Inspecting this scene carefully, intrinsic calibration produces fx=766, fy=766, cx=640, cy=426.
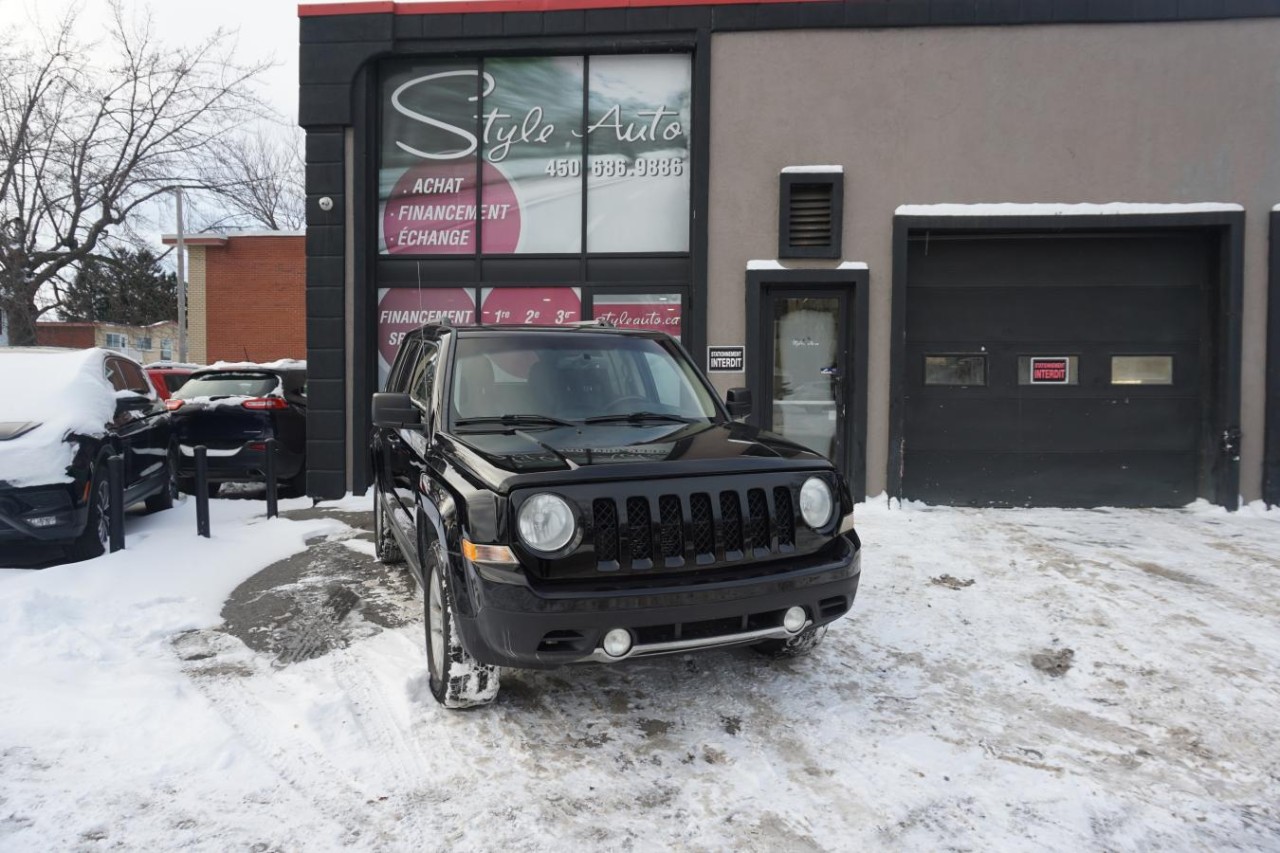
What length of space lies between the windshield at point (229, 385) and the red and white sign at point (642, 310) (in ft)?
13.3

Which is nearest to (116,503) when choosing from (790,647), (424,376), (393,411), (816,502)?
(424,376)

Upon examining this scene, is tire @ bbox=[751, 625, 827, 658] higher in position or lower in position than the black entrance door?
lower

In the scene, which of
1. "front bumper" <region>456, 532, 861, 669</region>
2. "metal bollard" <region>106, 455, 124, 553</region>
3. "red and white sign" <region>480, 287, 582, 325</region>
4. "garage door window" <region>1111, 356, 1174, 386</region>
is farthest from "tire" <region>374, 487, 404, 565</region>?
"garage door window" <region>1111, 356, 1174, 386</region>

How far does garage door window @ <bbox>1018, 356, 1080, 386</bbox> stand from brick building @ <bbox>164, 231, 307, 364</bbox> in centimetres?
2203

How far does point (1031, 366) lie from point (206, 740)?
822cm

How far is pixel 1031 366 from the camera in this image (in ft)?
27.4

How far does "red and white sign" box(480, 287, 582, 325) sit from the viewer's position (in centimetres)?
880

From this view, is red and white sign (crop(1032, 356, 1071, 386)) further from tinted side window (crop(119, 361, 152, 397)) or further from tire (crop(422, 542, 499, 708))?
tinted side window (crop(119, 361, 152, 397))

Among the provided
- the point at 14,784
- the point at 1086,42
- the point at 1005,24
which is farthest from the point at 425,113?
the point at 14,784

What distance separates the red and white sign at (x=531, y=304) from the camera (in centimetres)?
880

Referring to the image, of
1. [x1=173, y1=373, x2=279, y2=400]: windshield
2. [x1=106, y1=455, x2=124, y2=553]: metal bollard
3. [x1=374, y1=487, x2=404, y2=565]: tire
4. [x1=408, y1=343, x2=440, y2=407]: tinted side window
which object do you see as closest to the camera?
[x1=408, y1=343, x2=440, y2=407]: tinted side window

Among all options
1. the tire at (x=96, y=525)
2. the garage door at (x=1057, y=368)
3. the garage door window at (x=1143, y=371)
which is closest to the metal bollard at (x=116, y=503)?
the tire at (x=96, y=525)

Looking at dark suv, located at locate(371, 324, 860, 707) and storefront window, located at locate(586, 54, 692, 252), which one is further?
storefront window, located at locate(586, 54, 692, 252)

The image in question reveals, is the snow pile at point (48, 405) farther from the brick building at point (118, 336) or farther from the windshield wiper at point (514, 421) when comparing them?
the brick building at point (118, 336)
